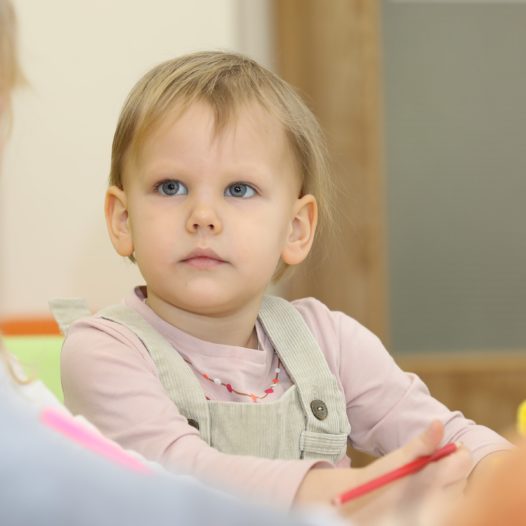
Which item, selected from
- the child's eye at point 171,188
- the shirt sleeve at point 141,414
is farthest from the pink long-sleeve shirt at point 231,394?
the child's eye at point 171,188

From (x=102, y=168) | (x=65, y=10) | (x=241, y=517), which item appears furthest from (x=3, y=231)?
(x=241, y=517)

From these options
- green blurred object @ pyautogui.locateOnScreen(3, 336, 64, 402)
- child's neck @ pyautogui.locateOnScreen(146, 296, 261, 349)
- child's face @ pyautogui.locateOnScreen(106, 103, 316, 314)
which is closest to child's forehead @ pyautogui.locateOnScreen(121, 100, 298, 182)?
child's face @ pyautogui.locateOnScreen(106, 103, 316, 314)

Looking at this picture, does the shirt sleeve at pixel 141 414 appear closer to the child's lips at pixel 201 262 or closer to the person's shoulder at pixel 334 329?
the child's lips at pixel 201 262

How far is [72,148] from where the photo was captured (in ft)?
6.16

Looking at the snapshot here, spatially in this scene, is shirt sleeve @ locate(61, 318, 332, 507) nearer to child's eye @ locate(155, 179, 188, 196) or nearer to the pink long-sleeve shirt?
the pink long-sleeve shirt

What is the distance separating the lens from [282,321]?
913 millimetres

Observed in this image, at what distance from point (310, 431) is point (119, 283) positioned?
1.11 meters

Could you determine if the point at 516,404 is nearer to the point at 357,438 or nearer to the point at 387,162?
the point at 387,162

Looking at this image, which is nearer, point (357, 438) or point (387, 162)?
point (357, 438)

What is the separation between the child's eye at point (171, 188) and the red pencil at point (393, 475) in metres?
0.34

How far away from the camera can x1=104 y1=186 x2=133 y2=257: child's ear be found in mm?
895

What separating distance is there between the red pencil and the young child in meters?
0.18

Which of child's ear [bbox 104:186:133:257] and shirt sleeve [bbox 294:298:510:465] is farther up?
child's ear [bbox 104:186:133:257]

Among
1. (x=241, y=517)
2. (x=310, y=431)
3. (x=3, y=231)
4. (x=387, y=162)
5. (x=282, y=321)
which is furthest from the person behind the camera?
(x=387, y=162)
